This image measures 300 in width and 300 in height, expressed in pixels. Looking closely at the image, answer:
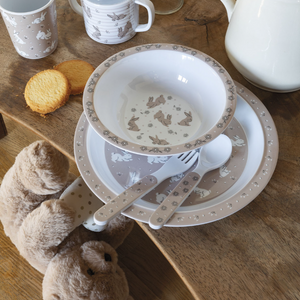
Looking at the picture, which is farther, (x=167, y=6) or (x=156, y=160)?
(x=167, y=6)

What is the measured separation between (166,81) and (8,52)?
0.34m

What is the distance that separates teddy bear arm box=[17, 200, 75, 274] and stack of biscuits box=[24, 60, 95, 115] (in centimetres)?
18

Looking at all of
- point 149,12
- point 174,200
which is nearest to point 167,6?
point 149,12

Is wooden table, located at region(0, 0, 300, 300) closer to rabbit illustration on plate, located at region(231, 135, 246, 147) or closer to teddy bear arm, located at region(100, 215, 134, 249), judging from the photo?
rabbit illustration on plate, located at region(231, 135, 246, 147)

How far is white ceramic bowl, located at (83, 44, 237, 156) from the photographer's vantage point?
0.45 metres

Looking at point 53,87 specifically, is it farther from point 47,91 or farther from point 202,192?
point 202,192

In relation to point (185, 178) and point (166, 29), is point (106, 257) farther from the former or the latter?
point (166, 29)

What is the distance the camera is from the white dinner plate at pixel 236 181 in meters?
0.40

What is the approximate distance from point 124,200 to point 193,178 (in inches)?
4.0

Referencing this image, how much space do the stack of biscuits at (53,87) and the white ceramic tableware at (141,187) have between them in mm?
223

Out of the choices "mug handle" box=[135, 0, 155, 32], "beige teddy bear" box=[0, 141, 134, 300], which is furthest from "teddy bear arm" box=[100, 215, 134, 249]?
"mug handle" box=[135, 0, 155, 32]

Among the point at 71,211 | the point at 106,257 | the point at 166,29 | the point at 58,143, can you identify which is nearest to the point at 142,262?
the point at 106,257

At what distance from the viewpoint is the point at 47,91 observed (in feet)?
1.75

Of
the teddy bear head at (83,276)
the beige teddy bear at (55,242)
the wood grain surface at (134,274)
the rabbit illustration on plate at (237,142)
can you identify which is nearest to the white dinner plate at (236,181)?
the rabbit illustration on plate at (237,142)
